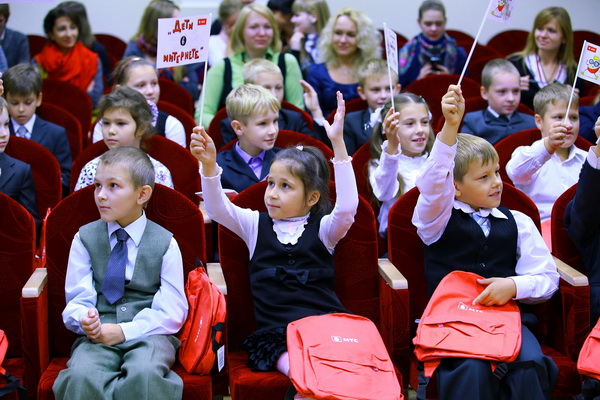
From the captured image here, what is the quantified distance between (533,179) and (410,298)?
86 centimetres

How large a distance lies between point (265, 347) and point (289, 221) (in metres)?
0.44

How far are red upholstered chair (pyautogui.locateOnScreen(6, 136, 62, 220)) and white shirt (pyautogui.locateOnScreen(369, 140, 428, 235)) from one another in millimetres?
1240

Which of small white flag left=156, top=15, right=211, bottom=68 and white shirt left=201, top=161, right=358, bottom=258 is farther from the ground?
small white flag left=156, top=15, right=211, bottom=68

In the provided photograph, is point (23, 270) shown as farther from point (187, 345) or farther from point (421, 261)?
point (421, 261)

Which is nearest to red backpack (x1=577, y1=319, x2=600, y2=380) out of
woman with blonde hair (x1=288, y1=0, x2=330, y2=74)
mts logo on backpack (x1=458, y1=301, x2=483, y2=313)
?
mts logo on backpack (x1=458, y1=301, x2=483, y2=313)

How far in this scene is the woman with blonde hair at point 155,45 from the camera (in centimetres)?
465

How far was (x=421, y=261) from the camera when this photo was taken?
2658 mm

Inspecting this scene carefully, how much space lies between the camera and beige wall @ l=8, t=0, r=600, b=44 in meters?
6.25

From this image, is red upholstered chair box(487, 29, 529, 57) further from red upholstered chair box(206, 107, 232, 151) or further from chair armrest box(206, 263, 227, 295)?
chair armrest box(206, 263, 227, 295)

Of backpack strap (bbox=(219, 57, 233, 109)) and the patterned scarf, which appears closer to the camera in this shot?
backpack strap (bbox=(219, 57, 233, 109))

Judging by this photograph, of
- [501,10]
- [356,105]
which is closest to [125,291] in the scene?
[501,10]

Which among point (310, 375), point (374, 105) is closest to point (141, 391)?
point (310, 375)

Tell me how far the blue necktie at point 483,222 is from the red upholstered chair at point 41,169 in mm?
1614

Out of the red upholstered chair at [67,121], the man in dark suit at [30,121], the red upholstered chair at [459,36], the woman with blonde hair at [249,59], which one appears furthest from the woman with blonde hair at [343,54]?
the red upholstered chair at [459,36]
